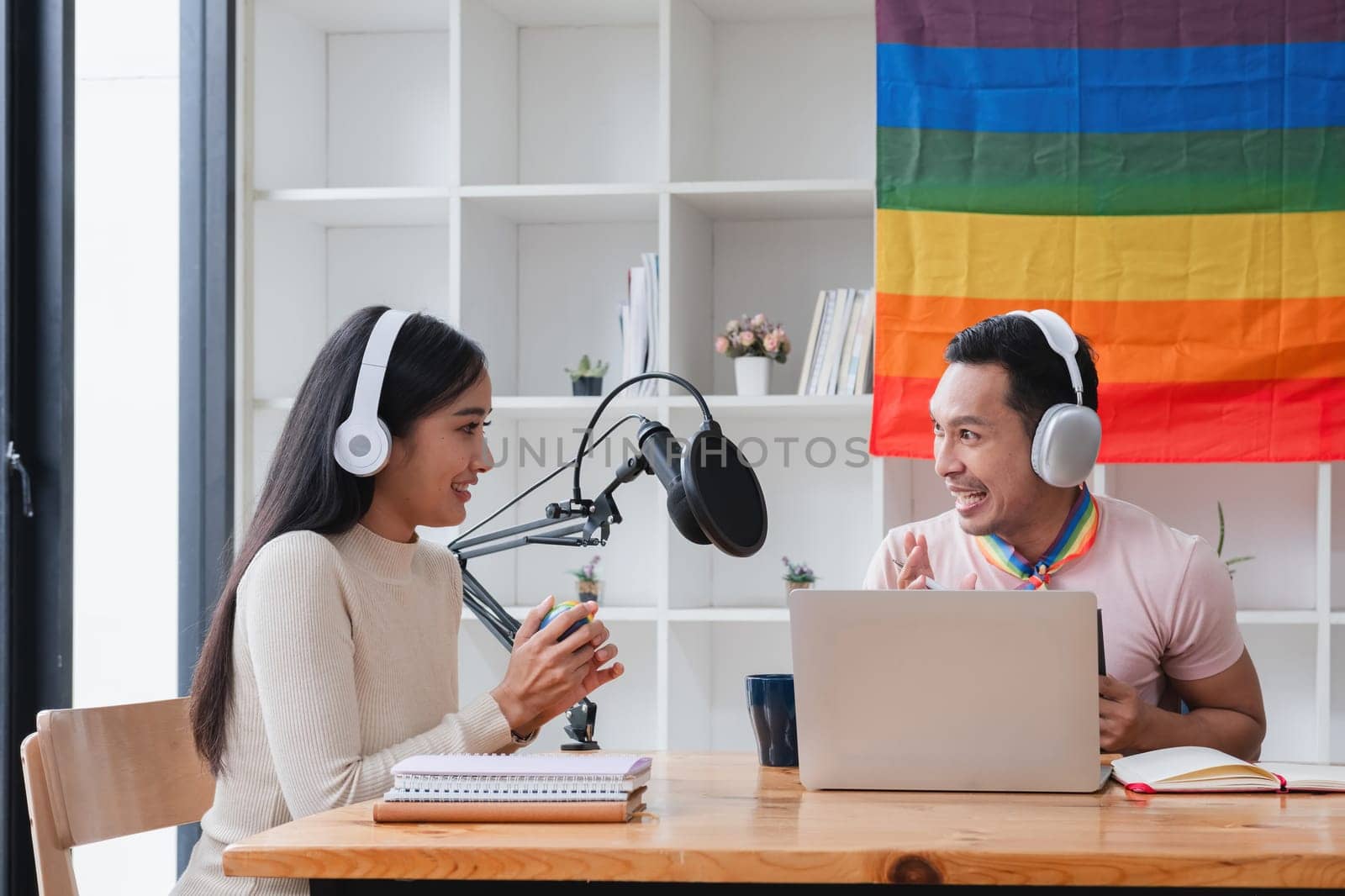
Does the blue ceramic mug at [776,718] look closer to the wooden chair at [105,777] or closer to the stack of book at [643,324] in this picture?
the wooden chair at [105,777]

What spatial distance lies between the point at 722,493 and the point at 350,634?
482 mm

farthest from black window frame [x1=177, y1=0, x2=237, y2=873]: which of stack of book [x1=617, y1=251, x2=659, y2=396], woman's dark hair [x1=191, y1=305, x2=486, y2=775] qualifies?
woman's dark hair [x1=191, y1=305, x2=486, y2=775]

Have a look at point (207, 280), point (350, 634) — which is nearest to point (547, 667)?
point (350, 634)

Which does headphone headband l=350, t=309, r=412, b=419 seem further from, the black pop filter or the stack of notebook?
the stack of notebook

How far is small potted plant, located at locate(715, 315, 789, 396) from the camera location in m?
3.02

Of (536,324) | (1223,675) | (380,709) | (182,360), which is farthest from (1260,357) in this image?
(182,360)

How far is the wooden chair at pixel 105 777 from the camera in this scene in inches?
59.3

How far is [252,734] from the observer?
159 centimetres

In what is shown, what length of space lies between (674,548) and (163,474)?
1.14 meters

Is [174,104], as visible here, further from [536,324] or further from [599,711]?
[599,711]

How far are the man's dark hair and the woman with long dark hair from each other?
0.76 metres

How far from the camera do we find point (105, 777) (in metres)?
1.60

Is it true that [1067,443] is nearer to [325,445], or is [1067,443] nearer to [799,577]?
[325,445]

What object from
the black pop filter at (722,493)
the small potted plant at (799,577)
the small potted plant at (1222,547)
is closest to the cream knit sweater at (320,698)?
the black pop filter at (722,493)
